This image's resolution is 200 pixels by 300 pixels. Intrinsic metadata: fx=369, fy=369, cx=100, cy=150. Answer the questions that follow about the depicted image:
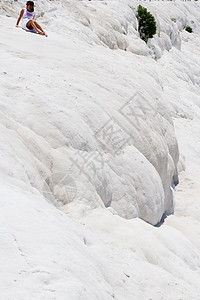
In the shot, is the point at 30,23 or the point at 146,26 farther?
the point at 146,26

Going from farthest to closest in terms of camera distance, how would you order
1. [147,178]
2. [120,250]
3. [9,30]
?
[9,30], [147,178], [120,250]

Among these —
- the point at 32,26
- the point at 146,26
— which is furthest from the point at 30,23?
the point at 146,26

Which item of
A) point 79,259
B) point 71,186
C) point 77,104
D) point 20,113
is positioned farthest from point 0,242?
point 77,104

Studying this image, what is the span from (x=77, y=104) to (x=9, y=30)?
546 centimetres

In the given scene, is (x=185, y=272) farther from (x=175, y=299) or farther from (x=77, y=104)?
(x=77, y=104)

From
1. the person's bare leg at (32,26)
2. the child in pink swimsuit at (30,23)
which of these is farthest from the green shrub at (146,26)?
the person's bare leg at (32,26)

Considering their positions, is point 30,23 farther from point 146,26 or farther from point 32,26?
point 146,26

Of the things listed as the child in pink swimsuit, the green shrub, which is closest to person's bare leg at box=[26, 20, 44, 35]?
the child in pink swimsuit

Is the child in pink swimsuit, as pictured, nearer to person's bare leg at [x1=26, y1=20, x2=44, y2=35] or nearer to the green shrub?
person's bare leg at [x1=26, y1=20, x2=44, y2=35]

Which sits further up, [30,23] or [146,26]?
[30,23]

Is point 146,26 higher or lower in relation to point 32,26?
lower

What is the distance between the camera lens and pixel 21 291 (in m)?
2.98

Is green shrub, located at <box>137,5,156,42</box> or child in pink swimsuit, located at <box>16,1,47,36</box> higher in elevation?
child in pink swimsuit, located at <box>16,1,47,36</box>

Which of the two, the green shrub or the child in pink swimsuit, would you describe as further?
the green shrub
